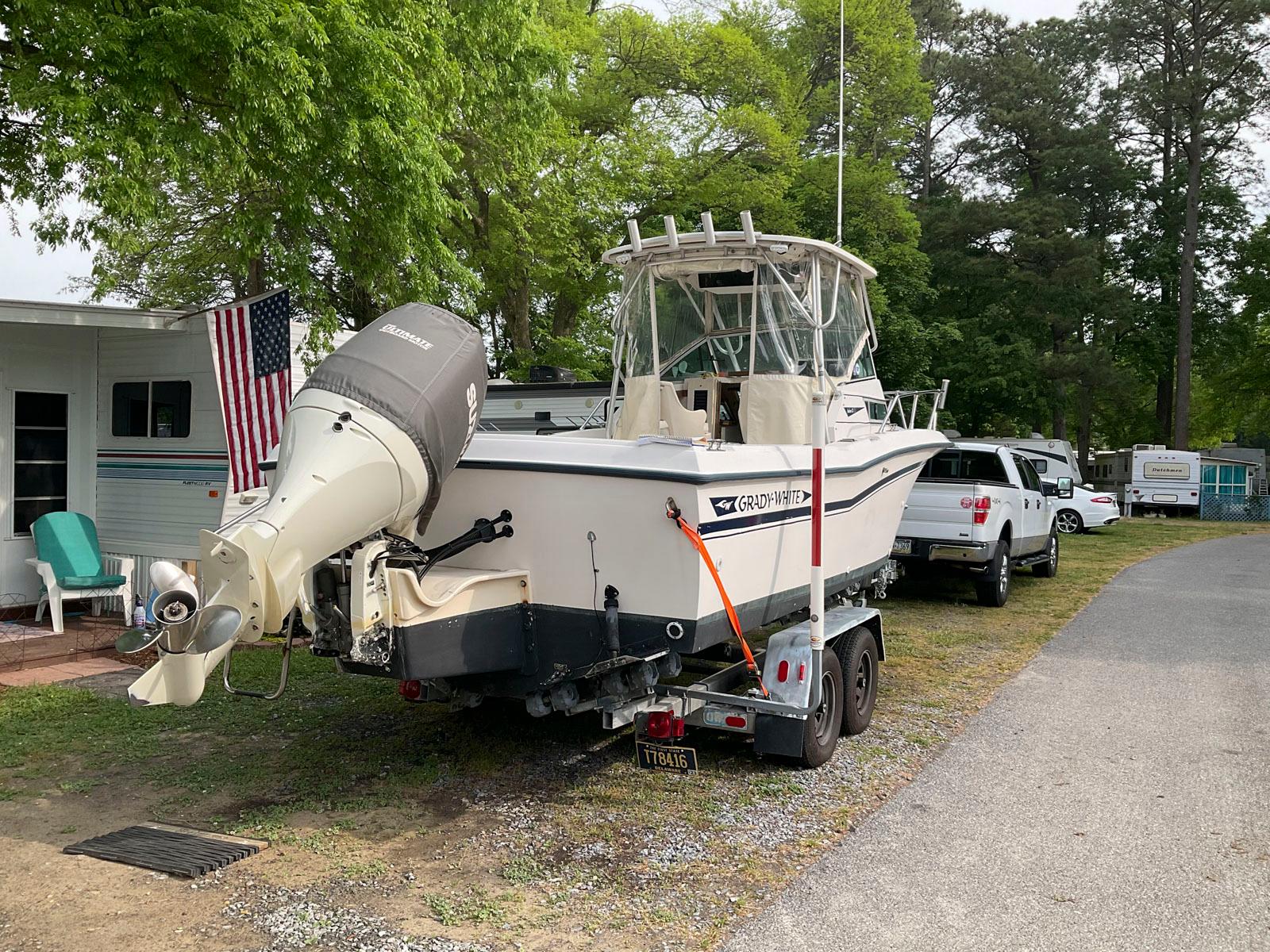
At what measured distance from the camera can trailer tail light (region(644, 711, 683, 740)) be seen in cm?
526

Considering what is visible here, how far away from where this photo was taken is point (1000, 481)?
12.3 meters

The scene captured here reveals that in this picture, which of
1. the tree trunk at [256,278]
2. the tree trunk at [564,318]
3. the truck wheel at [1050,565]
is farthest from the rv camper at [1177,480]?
the tree trunk at [256,278]

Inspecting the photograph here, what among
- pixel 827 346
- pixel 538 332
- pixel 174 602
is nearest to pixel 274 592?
pixel 174 602

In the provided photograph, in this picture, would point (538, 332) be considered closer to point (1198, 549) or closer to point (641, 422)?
point (1198, 549)

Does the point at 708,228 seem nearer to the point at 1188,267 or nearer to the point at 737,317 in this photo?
the point at 737,317

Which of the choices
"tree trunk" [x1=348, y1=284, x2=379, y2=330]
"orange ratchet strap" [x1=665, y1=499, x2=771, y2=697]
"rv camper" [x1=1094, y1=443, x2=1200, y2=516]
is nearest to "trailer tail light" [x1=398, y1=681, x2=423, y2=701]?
"orange ratchet strap" [x1=665, y1=499, x2=771, y2=697]

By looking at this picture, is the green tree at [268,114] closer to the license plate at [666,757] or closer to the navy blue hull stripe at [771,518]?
A: the navy blue hull stripe at [771,518]

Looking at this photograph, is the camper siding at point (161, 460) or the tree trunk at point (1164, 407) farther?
the tree trunk at point (1164, 407)

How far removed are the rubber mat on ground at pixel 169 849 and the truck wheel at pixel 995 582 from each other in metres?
9.23

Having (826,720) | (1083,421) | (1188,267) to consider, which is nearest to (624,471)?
(826,720)

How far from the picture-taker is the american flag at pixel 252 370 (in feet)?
29.1

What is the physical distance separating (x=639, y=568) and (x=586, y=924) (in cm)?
163

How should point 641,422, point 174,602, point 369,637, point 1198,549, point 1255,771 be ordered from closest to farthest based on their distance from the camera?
point 174,602
point 369,637
point 1255,771
point 641,422
point 1198,549

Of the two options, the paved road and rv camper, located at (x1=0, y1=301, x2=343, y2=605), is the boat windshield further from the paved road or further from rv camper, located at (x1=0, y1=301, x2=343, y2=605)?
rv camper, located at (x1=0, y1=301, x2=343, y2=605)
